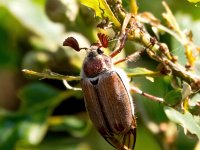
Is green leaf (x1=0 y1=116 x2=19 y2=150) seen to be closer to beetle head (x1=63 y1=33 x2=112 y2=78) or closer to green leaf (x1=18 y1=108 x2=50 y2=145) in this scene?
green leaf (x1=18 y1=108 x2=50 y2=145)

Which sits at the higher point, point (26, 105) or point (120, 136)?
point (26, 105)

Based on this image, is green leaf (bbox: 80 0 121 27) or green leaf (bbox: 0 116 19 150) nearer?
green leaf (bbox: 80 0 121 27)

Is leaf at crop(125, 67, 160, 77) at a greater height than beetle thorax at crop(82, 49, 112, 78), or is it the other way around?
beetle thorax at crop(82, 49, 112, 78)

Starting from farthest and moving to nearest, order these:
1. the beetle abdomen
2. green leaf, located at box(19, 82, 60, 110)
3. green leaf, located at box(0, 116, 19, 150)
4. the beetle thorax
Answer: green leaf, located at box(19, 82, 60, 110), green leaf, located at box(0, 116, 19, 150), the beetle thorax, the beetle abdomen

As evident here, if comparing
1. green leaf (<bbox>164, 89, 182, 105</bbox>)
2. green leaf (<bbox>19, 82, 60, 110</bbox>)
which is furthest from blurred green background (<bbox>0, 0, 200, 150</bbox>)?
green leaf (<bbox>164, 89, 182, 105</bbox>)

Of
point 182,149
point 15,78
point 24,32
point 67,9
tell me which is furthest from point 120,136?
point 15,78

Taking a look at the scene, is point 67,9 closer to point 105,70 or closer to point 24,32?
point 105,70

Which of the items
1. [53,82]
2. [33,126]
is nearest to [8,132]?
[33,126]
